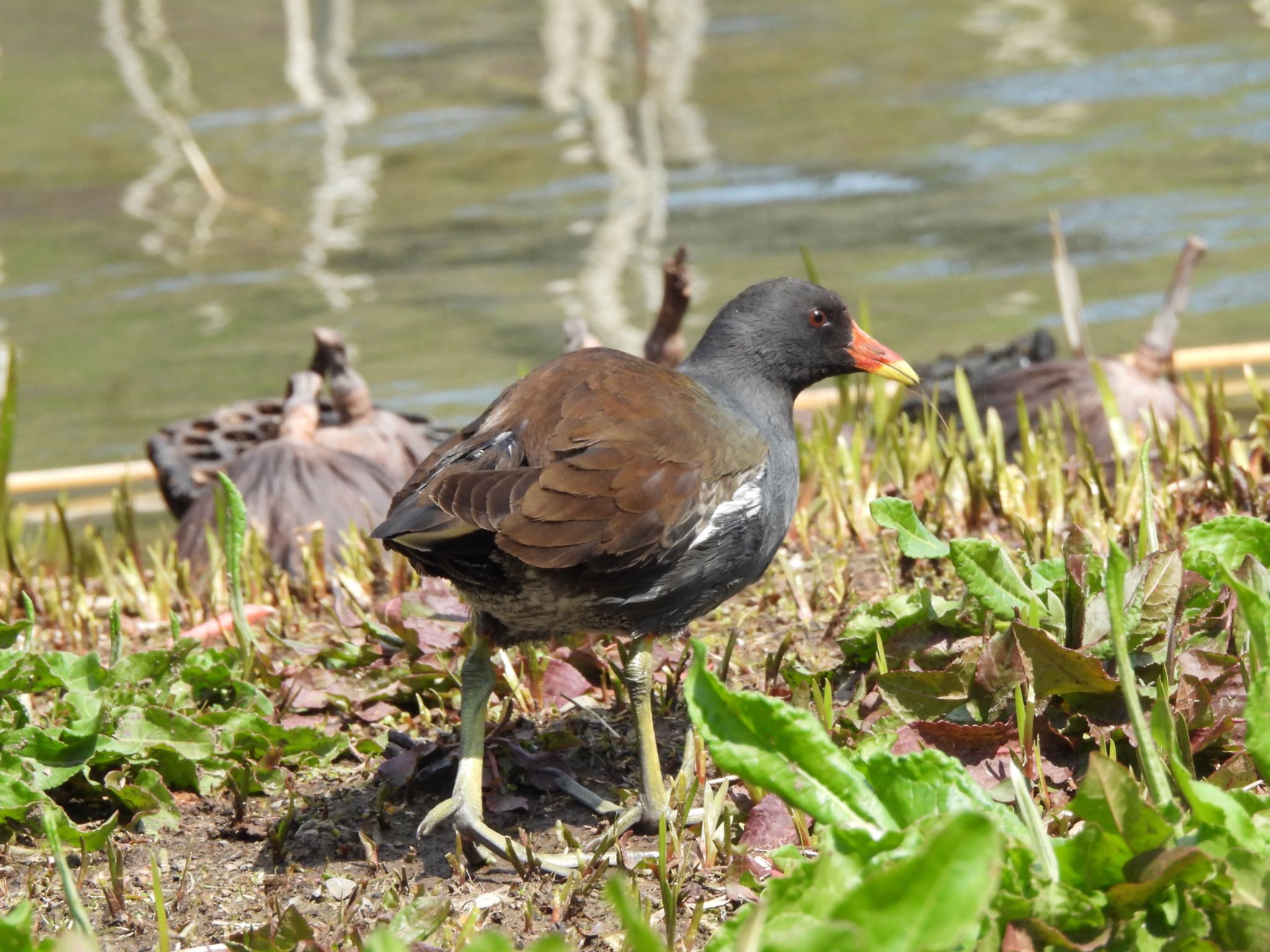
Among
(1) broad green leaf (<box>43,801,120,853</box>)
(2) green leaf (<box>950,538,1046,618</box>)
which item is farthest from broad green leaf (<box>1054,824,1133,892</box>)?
(1) broad green leaf (<box>43,801,120,853</box>)

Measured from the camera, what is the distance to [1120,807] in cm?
207

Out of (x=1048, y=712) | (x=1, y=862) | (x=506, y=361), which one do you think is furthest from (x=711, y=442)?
(x=506, y=361)

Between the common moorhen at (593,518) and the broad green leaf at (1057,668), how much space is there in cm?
55

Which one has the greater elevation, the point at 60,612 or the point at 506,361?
the point at 60,612

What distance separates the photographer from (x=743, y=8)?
2020 cm

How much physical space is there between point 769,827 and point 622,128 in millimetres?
12373

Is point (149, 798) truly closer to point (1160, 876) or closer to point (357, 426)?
point (1160, 876)

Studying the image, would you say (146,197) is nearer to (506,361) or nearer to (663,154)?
(663,154)

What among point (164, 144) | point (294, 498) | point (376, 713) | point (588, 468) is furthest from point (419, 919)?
point (164, 144)

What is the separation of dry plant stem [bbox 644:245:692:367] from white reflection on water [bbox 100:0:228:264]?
265 inches

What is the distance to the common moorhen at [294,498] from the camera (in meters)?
4.92

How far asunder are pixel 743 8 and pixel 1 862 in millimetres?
18875

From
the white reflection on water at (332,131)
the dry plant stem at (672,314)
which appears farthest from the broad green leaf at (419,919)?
the white reflection on water at (332,131)

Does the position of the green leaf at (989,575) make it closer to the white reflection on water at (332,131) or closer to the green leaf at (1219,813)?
the green leaf at (1219,813)
